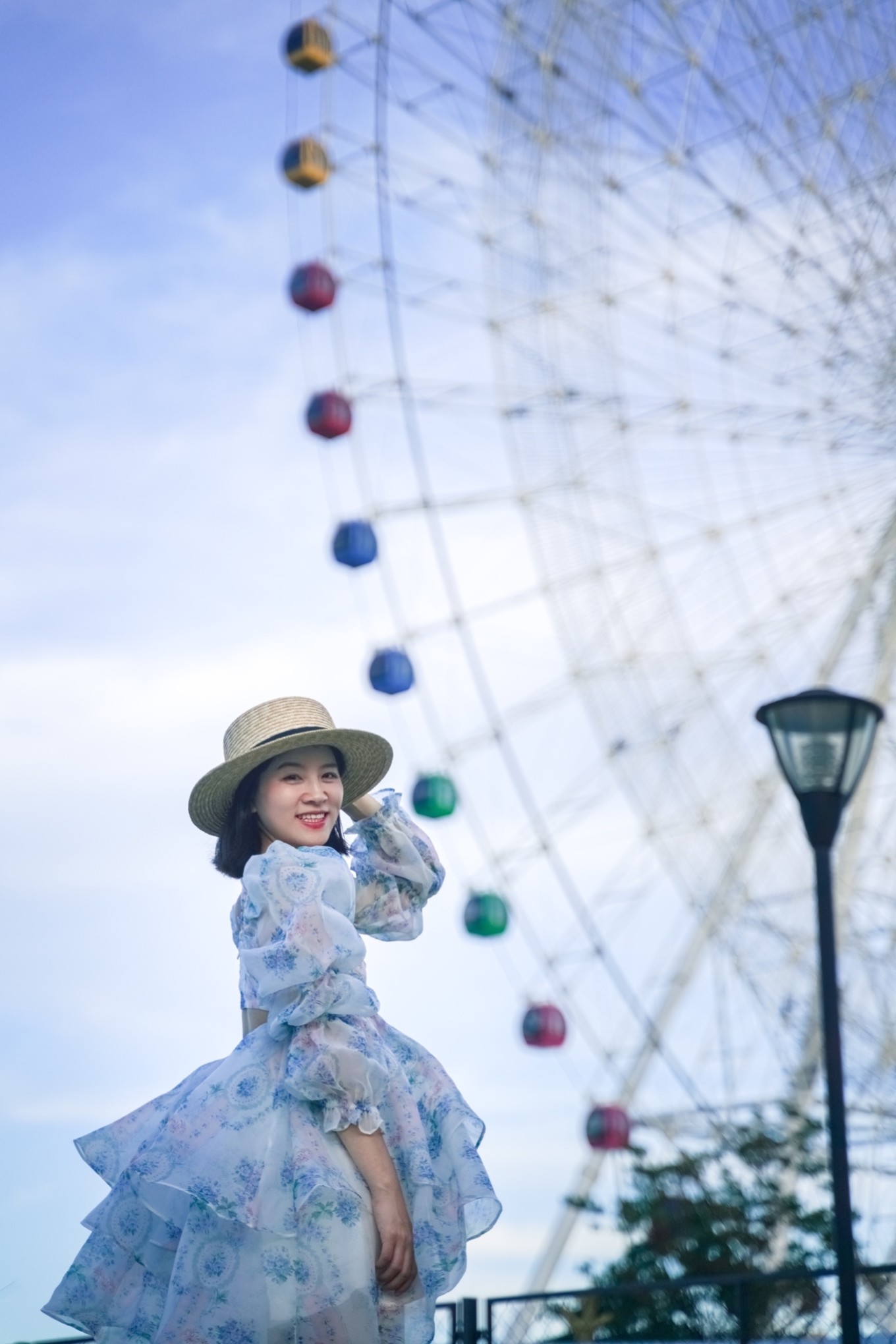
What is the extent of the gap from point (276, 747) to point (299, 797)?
0.13 m

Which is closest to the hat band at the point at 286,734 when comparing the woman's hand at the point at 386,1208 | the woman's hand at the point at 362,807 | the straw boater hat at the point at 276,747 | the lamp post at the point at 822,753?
the straw boater hat at the point at 276,747

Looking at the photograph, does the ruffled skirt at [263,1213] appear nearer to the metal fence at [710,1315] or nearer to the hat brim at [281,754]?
the hat brim at [281,754]

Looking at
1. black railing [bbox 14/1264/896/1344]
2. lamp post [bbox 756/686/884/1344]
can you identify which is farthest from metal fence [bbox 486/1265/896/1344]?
lamp post [bbox 756/686/884/1344]

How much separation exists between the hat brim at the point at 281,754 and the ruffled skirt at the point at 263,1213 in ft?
2.11

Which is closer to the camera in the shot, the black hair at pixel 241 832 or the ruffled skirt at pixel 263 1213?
the ruffled skirt at pixel 263 1213

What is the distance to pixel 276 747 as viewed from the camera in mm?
4371

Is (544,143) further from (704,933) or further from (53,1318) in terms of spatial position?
(53,1318)

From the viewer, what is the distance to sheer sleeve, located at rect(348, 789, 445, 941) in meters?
4.43

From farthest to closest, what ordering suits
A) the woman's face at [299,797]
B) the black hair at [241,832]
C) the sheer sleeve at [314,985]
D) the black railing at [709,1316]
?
the black railing at [709,1316] < the black hair at [241,832] < the woman's face at [299,797] < the sheer sleeve at [314,985]

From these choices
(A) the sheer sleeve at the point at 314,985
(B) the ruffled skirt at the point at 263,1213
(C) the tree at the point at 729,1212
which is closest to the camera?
(B) the ruffled skirt at the point at 263,1213

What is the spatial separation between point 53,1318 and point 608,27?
1280cm

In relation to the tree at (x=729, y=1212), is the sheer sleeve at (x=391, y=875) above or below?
below

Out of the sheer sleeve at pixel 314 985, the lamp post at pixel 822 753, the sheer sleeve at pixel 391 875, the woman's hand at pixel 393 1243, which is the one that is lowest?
the woman's hand at pixel 393 1243

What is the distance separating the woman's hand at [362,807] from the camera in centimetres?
451
